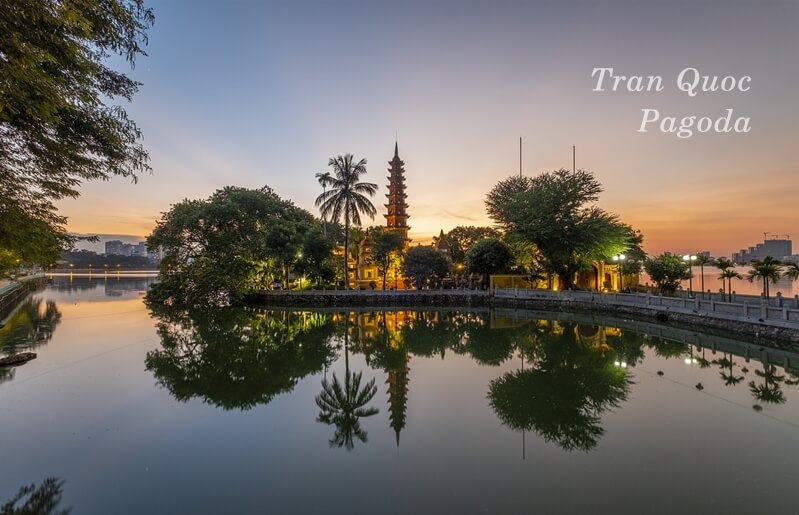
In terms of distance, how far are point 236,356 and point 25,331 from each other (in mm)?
12525

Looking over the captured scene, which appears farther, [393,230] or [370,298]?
[393,230]

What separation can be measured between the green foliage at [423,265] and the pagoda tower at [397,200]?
21.2 metres

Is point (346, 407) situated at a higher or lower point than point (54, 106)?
lower

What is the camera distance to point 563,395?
30.1 ft

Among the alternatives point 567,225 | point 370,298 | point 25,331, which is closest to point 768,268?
point 567,225

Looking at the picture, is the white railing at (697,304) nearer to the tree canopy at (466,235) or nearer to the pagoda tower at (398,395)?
the pagoda tower at (398,395)

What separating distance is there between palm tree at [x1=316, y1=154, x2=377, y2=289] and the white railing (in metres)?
14.3

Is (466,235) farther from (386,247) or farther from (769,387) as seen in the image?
(769,387)

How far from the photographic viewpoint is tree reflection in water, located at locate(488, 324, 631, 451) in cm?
718

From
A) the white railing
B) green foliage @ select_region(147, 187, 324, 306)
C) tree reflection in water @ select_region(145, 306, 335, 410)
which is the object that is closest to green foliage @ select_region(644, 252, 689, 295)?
the white railing

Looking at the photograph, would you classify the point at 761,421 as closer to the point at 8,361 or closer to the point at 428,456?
the point at 428,456

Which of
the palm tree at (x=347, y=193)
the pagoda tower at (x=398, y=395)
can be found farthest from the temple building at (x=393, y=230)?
the pagoda tower at (x=398, y=395)

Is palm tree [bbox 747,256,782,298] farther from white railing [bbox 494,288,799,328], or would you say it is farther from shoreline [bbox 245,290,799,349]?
shoreline [bbox 245,290,799,349]

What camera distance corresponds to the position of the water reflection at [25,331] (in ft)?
44.3
